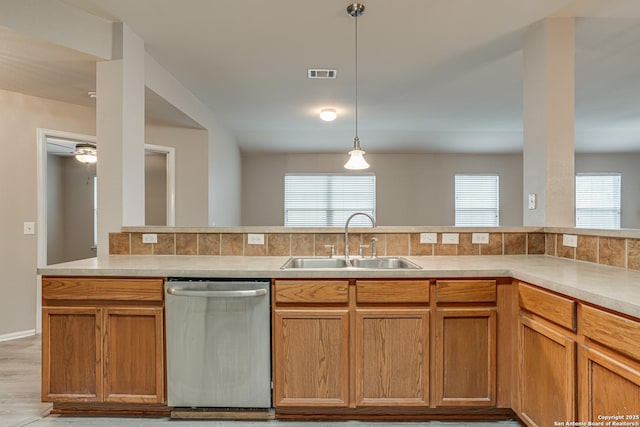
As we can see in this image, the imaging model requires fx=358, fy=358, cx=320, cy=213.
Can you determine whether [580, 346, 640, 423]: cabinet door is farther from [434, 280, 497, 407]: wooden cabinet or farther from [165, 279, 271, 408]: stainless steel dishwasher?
[165, 279, 271, 408]: stainless steel dishwasher

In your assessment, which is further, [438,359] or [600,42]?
[600,42]

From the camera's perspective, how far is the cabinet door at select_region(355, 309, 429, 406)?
182 cm

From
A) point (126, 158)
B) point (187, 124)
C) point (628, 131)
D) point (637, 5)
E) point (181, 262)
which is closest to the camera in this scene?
point (181, 262)

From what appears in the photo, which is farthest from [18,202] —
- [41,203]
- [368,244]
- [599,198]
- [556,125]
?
[599,198]

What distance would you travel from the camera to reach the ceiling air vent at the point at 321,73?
3.26m

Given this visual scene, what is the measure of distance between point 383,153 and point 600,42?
12.7 ft

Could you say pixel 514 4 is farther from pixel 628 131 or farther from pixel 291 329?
pixel 628 131

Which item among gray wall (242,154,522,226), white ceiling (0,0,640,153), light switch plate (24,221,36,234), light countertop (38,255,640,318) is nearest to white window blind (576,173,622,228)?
gray wall (242,154,522,226)

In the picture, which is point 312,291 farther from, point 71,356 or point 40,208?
point 40,208

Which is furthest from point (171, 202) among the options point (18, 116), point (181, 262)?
point (181, 262)

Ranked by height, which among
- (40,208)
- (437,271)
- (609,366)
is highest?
(40,208)

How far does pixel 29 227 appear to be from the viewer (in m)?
3.36

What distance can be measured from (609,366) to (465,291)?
0.66 meters

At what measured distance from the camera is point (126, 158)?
254cm
